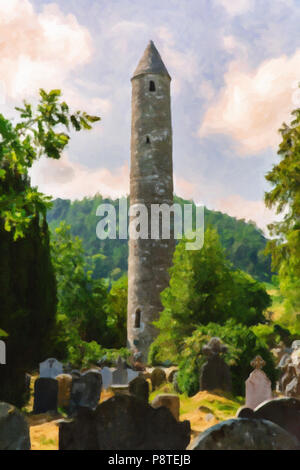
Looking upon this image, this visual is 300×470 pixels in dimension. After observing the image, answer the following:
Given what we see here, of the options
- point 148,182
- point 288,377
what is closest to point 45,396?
point 288,377

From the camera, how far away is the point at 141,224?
27312mm

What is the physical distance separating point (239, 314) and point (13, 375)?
34.5 feet

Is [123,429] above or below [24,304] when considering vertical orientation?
below

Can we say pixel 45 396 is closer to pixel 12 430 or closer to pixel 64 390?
pixel 64 390

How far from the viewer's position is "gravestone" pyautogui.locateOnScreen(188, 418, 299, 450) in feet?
15.5

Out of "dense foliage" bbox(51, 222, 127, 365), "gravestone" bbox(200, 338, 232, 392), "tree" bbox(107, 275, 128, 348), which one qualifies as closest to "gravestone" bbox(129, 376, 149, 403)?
"gravestone" bbox(200, 338, 232, 392)

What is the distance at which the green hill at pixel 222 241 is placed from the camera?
94.4 meters

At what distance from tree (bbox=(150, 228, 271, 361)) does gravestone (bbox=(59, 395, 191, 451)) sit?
11.8 metres

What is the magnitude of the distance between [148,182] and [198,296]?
10.7 m

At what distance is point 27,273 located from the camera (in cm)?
1220

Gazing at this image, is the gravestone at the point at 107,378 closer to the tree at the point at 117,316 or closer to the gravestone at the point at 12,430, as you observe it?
the gravestone at the point at 12,430

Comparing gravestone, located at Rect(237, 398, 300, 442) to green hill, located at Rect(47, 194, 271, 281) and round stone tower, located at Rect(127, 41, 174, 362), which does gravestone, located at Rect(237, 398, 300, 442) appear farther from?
green hill, located at Rect(47, 194, 271, 281)

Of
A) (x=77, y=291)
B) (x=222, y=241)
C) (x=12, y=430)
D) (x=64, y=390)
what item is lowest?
(x=64, y=390)
